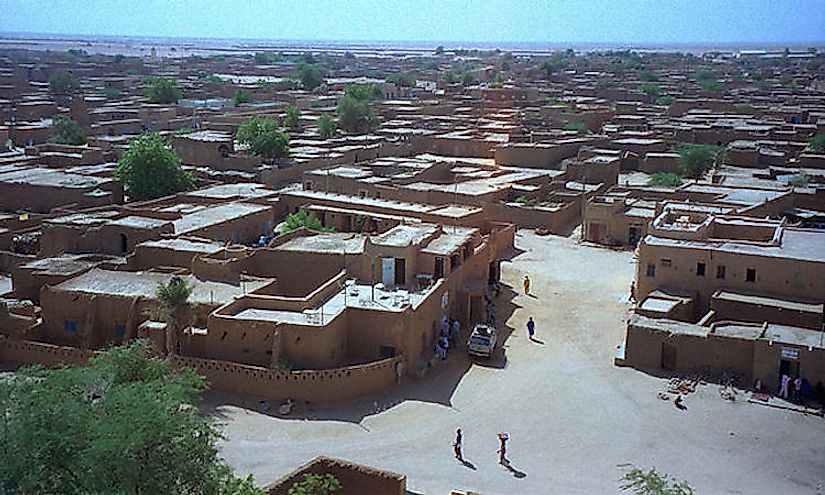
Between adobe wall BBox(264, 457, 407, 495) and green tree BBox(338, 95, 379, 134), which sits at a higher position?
green tree BBox(338, 95, 379, 134)

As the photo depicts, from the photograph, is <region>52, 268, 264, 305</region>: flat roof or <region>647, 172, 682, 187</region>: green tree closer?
<region>52, 268, 264, 305</region>: flat roof

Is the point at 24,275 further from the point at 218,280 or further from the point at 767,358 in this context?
the point at 767,358

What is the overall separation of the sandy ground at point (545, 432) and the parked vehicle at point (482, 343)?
34 centimetres

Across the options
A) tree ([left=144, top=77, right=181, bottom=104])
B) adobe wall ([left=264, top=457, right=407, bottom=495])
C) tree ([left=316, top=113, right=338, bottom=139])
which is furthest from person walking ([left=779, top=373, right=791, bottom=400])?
tree ([left=144, top=77, right=181, bottom=104])

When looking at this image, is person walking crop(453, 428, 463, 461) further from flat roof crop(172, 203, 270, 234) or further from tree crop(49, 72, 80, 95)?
tree crop(49, 72, 80, 95)

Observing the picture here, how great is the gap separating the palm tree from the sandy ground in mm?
2108

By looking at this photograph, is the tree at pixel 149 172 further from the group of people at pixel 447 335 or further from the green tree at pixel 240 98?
the green tree at pixel 240 98

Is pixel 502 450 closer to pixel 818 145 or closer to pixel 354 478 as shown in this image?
pixel 354 478

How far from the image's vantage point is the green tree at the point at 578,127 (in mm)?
68062

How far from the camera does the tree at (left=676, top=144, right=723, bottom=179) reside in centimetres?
5166

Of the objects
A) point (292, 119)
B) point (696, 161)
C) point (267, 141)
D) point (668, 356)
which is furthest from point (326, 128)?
point (668, 356)

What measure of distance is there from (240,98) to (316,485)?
74.6m

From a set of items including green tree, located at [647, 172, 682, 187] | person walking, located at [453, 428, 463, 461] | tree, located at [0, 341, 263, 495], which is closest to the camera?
tree, located at [0, 341, 263, 495]

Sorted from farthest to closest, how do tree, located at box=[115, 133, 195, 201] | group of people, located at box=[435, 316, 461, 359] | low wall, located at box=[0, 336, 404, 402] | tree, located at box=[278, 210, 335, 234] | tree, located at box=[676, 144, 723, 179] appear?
tree, located at box=[676, 144, 723, 179] < tree, located at box=[115, 133, 195, 201] < tree, located at box=[278, 210, 335, 234] < group of people, located at box=[435, 316, 461, 359] < low wall, located at box=[0, 336, 404, 402]
